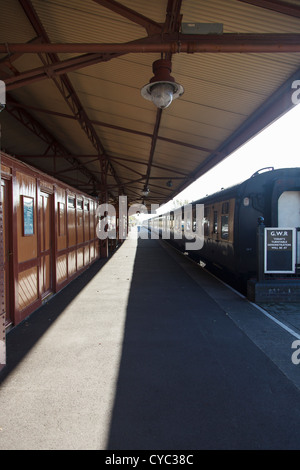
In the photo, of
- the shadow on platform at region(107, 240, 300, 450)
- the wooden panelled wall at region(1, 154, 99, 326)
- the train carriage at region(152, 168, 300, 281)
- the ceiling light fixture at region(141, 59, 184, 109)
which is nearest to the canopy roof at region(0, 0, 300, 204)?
the ceiling light fixture at region(141, 59, 184, 109)

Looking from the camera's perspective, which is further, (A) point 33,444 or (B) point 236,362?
(B) point 236,362

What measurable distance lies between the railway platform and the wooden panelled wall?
549mm

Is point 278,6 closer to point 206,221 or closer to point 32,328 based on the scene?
point 32,328

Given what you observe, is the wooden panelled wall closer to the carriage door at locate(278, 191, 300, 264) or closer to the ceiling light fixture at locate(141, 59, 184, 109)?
the ceiling light fixture at locate(141, 59, 184, 109)

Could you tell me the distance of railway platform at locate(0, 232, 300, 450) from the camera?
2328mm

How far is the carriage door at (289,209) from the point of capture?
6875mm

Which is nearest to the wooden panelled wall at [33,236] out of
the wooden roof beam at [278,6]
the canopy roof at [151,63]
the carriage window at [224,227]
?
the canopy roof at [151,63]

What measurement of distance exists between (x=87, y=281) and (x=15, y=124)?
5.91 metres

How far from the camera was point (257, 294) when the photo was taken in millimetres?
6129

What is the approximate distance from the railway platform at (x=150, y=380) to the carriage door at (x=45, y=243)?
0.82m

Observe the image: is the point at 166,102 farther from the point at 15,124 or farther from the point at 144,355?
the point at 15,124

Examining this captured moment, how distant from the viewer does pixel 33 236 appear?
219 inches
